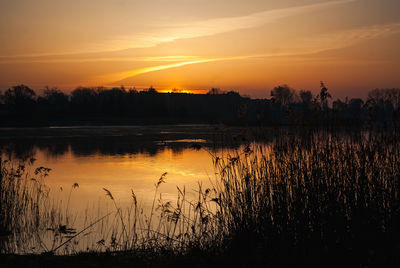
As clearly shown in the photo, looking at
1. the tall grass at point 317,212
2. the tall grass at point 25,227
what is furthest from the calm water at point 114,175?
the tall grass at point 317,212

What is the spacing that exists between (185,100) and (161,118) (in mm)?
27452

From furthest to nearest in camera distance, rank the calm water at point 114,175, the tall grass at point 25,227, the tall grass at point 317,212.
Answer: the calm water at point 114,175, the tall grass at point 25,227, the tall grass at point 317,212

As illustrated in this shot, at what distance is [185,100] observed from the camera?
105875 millimetres

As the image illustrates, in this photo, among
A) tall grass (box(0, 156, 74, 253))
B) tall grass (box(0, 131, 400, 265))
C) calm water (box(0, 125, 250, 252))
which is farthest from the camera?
calm water (box(0, 125, 250, 252))

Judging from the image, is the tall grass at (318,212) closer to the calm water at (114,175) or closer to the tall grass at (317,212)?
the tall grass at (317,212)

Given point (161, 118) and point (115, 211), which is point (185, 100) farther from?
point (115, 211)

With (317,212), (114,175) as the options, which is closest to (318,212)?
(317,212)

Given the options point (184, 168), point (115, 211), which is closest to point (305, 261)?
point (115, 211)

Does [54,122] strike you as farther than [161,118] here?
No

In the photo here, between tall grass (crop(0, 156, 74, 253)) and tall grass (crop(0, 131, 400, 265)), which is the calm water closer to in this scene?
tall grass (crop(0, 156, 74, 253))

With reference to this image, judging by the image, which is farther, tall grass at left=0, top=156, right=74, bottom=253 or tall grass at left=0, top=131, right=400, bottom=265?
tall grass at left=0, top=156, right=74, bottom=253

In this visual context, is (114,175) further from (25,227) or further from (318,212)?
(318,212)

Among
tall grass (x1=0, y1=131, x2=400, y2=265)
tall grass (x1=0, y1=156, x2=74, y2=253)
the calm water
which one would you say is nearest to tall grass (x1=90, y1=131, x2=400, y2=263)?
tall grass (x1=0, y1=131, x2=400, y2=265)

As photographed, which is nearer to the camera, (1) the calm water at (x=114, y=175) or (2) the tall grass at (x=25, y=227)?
(2) the tall grass at (x=25, y=227)
